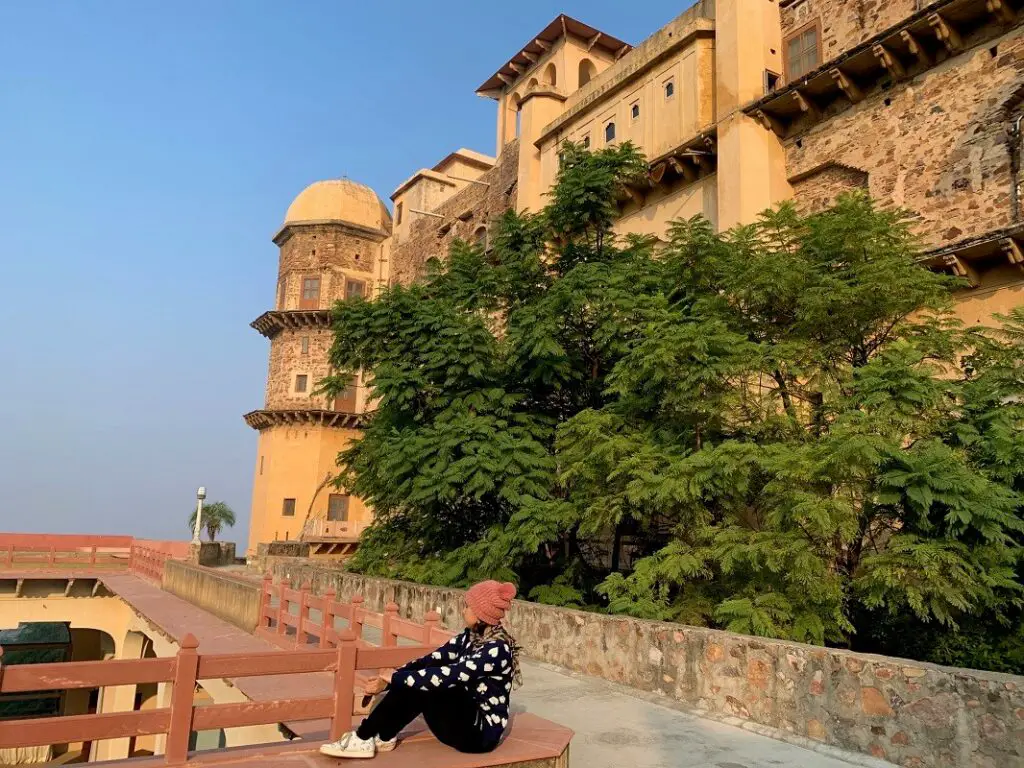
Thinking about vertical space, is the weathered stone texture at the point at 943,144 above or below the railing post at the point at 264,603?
above

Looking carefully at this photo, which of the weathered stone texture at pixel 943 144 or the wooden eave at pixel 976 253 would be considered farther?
the weathered stone texture at pixel 943 144

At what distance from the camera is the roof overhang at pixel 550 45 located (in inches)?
1138

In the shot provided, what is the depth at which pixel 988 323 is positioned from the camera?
12.9 m

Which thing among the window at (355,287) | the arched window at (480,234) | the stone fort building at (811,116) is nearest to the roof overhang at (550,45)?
the stone fort building at (811,116)

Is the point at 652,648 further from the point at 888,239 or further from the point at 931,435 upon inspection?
the point at 888,239

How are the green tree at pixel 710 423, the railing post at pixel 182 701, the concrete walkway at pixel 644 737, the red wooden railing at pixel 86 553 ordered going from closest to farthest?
the railing post at pixel 182 701, the concrete walkway at pixel 644 737, the green tree at pixel 710 423, the red wooden railing at pixel 86 553

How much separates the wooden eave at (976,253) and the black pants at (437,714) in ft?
35.2

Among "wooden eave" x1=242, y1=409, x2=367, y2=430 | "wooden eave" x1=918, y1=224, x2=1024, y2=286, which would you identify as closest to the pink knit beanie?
"wooden eave" x1=918, y1=224, x2=1024, y2=286

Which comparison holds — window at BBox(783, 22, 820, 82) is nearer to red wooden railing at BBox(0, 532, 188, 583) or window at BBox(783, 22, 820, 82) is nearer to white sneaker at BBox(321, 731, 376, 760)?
white sneaker at BBox(321, 731, 376, 760)

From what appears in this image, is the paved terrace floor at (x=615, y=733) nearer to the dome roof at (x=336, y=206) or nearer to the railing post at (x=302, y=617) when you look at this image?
the railing post at (x=302, y=617)

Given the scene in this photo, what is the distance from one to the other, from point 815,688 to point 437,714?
3.55m

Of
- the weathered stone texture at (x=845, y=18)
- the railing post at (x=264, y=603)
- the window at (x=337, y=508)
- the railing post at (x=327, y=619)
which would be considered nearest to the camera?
the railing post at (x=327, y=619)

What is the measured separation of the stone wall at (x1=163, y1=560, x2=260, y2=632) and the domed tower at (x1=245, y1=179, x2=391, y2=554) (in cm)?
1369

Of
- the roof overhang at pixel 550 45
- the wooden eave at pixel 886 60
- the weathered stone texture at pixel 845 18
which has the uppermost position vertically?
the roof overhang at pixel 550 45
